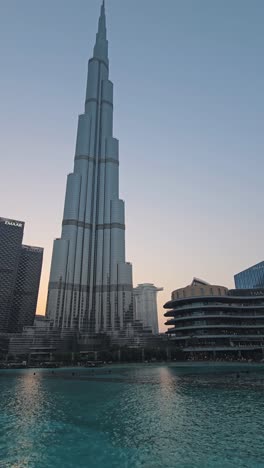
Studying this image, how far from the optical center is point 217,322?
164000mm

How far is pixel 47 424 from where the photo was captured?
36375 mm

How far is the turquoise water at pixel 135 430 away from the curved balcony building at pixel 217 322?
10817 centimetres

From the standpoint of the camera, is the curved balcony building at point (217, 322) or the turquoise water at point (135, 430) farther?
the curved balcony building at point (217, 322)

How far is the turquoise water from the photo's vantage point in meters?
25.0

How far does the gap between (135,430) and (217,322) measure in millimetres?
140123

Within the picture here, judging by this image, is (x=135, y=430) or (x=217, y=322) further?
(x=217, y=322)

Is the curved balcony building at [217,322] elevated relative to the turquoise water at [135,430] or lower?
elevated

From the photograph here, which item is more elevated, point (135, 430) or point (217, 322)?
point (217, 322)

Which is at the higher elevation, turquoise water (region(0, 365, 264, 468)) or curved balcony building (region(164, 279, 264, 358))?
curved balcony building (region(164, 279, 264, 358))

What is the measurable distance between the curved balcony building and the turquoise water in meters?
108

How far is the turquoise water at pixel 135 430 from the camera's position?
82.1ft

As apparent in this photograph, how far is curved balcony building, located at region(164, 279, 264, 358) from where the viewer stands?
159 metres

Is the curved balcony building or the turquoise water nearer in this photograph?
the turquoise water

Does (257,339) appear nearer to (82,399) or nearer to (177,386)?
(177,386)
